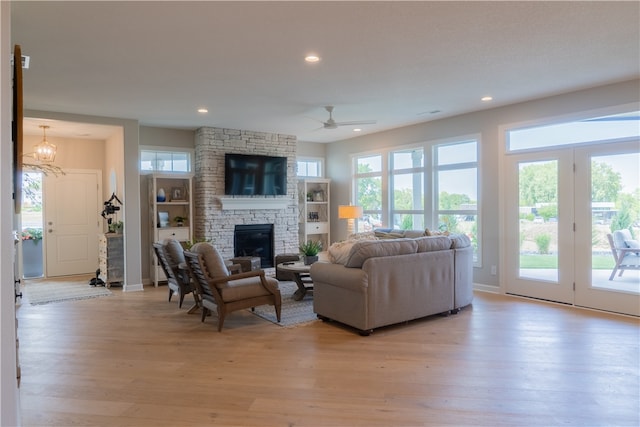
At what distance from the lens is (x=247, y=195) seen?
766 cm

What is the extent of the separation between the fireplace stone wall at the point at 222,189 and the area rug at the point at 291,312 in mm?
2262

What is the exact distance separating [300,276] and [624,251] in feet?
13.3

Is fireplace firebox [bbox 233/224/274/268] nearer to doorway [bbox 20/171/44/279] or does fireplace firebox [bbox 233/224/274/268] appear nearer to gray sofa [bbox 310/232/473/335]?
gray sofa [bbox 310/232/473/335]

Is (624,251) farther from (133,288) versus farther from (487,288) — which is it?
(133,288)

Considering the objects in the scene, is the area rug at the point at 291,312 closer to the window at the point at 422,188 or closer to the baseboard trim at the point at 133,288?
the baseboard trim at the point at 133,288

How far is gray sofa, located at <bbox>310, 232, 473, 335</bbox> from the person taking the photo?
4.06m

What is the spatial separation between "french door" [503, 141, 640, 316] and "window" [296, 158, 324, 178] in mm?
4511

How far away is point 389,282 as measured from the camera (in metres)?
4.18

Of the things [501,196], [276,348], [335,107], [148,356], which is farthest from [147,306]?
[501,196]

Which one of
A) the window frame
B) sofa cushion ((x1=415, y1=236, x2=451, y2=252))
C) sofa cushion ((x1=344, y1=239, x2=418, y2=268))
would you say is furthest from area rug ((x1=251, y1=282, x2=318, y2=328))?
the window frame

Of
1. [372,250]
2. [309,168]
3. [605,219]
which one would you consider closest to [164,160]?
[309,168]

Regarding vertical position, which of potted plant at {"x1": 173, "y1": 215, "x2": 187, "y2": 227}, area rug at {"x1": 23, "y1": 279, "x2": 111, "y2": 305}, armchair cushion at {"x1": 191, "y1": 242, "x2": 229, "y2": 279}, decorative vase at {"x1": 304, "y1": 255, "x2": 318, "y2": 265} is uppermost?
potted plant at {"x1": 173, "y1": 215, "x2": 187, "y2": 227}

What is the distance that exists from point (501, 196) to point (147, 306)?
17.5ft

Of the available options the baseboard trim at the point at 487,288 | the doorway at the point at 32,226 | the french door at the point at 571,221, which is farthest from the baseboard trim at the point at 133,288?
the french door at the point at 571,221
